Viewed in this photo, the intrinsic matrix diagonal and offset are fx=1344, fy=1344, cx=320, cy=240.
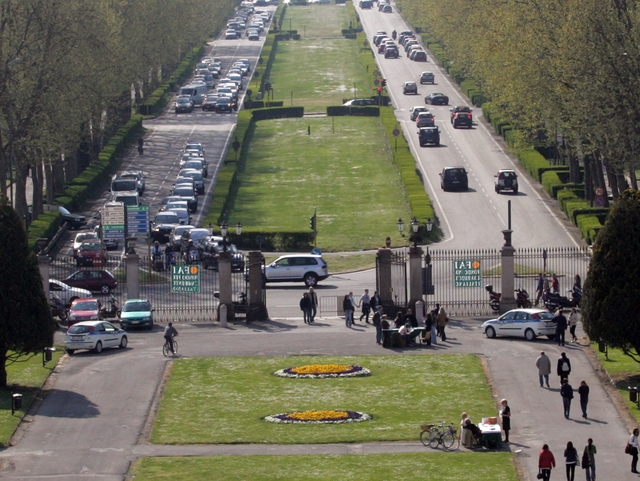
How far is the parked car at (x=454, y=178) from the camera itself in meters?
82.8

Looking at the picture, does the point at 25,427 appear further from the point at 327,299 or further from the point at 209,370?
the point at 327,299

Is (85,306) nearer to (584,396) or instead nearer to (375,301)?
(375,301)

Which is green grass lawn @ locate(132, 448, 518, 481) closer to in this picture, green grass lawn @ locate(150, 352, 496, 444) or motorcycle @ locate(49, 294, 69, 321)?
green grass lawn @ locate(150, 352, 496, 444)

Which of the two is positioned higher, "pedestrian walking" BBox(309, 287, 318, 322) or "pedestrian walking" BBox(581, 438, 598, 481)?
"pedestrian walking" BBox(309, 287, 318, 322)

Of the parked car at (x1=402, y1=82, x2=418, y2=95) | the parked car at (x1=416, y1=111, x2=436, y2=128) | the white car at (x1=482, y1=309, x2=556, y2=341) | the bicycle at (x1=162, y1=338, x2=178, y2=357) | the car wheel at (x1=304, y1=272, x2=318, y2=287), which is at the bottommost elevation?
the bicycle at (x1=162, y1=338, x2=178, y2=357)

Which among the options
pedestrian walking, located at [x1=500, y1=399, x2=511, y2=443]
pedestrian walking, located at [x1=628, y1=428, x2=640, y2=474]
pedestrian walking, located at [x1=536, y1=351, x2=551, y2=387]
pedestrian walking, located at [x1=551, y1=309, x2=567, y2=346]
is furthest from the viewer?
pedestrian walking, located at [x1=551, y1=309, x2=567, y2=346]

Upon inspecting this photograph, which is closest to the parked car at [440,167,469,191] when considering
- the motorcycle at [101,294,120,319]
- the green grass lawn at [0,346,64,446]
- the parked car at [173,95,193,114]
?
the motorcycle at [101,294,120,319]

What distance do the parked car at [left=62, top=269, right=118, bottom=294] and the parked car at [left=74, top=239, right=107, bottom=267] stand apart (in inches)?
119

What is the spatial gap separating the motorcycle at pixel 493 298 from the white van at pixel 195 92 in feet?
230

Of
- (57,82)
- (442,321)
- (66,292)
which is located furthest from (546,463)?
(57,82)

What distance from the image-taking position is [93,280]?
58.9 metres

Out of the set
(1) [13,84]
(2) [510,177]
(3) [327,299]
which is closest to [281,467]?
(3) [327,299]

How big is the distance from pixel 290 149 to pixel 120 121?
1452cm

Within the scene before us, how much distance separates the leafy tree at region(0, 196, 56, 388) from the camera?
41.1m
